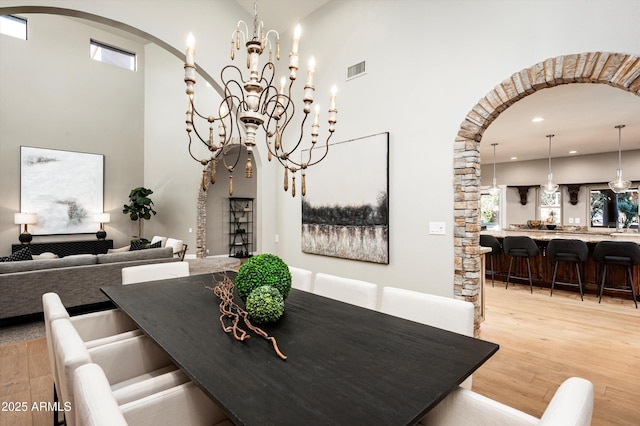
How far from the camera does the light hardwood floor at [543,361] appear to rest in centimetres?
226

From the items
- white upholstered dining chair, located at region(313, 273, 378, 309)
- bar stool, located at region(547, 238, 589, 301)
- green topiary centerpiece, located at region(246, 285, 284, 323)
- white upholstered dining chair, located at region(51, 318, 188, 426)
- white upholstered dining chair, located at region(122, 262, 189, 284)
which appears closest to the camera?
white upholstered dining chair, located at region(51, 318, 188, 426)

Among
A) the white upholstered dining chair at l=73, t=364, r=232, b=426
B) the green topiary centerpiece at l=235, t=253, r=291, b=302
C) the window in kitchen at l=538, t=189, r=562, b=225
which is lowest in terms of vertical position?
the white upholstered dining chair at l=73, t=364, r=232, b=426

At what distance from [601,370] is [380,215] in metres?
2.32

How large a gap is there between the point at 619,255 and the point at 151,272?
6093 mm

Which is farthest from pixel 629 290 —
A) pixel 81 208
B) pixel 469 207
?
pixel 81 208

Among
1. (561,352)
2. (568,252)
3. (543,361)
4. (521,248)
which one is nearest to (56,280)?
(543,361)

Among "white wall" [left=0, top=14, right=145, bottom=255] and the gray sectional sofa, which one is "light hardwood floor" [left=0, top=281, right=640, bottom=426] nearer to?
the gray sectional sofa

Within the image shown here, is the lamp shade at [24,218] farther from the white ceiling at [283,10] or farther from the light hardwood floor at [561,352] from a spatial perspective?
the light hardwood floor at [561,352]

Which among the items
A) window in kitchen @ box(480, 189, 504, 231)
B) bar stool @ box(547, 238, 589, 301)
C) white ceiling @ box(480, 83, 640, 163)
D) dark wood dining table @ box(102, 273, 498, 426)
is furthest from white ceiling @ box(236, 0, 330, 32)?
window in kitchen @ box(480, 189, 504, 231)

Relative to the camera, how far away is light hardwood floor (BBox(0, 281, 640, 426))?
7.40 ft

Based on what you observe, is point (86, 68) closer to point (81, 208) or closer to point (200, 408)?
point (81, 208)

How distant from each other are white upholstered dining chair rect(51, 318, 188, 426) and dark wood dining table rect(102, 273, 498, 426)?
13 cm

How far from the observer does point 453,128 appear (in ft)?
9.68

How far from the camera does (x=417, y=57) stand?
3.22m
